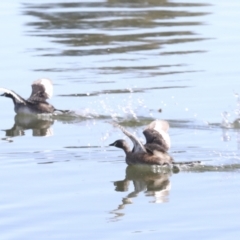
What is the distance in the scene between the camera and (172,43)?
20.9m

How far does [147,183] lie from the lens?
38.5 ft

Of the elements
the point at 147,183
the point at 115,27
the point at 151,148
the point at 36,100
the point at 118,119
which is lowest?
the point at 147,183

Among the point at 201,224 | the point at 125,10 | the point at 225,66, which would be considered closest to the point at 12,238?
the point at 201,224

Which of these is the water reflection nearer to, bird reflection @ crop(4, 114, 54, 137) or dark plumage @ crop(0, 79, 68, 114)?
dark plumage @ crop(0, 79, 68, 114)

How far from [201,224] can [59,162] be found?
322cm

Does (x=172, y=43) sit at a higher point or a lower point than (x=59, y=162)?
higher

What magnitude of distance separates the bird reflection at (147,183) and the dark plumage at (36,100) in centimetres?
369

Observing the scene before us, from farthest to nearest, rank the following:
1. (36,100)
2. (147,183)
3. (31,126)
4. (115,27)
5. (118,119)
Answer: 1. (115,27)
2. (36,100)
3. (31,126)
4. (118,119)
5. (147,183)

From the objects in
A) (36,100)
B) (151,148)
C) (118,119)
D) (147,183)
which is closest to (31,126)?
(36,100)

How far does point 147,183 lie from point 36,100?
15.2ft

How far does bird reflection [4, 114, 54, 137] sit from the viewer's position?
14532mm

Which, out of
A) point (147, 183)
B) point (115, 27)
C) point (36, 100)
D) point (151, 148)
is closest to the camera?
point (147, 183)

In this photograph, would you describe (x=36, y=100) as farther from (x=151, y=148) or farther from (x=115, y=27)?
(x=115, y=27)

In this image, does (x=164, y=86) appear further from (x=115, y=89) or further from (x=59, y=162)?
(x=59, y=162)
